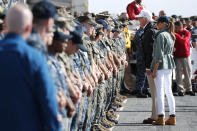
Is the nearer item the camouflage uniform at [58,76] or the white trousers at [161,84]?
the camouflage uniform at [58,76]

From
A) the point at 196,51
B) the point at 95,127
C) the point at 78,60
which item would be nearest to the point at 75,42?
the point at 78,60

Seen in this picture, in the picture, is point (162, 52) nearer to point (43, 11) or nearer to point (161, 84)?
point (161, 84)

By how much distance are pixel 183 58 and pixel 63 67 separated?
36.2 feet

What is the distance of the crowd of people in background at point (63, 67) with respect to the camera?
4.30m

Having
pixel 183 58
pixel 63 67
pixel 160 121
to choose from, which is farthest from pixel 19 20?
pixel 183 58

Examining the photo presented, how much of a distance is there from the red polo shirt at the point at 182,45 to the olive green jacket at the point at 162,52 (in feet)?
18.2

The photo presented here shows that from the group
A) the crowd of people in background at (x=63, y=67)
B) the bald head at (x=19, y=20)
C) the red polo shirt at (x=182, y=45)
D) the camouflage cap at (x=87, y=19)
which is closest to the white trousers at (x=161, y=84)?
the crowd of people in background at (x=63, y=67)

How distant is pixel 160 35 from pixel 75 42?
4.23 meters

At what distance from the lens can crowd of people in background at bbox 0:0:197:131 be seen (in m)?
4.30

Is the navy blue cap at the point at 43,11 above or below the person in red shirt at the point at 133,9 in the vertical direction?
above

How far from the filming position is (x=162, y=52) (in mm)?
10734

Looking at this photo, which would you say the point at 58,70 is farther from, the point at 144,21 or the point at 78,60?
the point at 144,21

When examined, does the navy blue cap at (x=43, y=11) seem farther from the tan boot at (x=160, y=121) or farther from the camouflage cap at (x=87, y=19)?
the tan boot at (x=160, y=121)

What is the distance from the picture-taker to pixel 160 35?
424 inches
